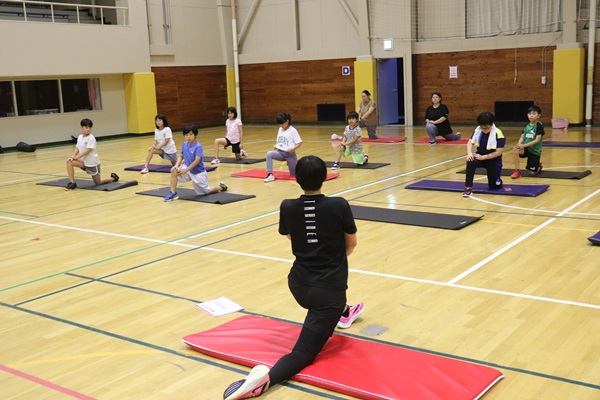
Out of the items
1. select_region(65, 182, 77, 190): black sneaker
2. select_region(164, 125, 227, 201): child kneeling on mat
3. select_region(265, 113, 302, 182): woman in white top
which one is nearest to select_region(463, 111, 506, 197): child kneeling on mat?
select_region(265, 113, 302, 182): woman in white top

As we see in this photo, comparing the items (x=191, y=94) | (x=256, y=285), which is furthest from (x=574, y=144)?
(x=191, y=94)

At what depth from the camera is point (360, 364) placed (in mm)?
3986

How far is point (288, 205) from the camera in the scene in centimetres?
414

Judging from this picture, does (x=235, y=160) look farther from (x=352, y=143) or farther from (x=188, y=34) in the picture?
(x=188, y=34)

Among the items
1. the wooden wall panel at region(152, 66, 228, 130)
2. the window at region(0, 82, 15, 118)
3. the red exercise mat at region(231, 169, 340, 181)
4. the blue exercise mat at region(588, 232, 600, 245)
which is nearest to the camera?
the blue exercise mat at region(588, 232, 600, 245)

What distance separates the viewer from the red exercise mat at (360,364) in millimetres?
3652

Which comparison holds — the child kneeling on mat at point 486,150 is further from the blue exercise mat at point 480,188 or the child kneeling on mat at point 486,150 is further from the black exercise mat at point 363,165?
the black exercise mat at point 363,165

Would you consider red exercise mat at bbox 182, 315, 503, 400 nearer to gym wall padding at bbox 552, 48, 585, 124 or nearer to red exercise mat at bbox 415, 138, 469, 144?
red exercise mat at bbox 415, 138, 469, 144

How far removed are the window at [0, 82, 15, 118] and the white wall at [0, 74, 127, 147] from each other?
22cm

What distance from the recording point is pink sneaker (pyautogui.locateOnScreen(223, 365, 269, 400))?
12.2 ft

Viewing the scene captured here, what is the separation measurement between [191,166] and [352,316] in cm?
545

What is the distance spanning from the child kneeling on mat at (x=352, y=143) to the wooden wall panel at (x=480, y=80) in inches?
315

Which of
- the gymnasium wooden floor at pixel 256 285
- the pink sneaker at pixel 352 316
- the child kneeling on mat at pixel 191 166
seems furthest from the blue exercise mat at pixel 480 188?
the pink sneaker at pixel 352 316

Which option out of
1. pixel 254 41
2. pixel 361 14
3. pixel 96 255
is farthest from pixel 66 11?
pixel 96 255
